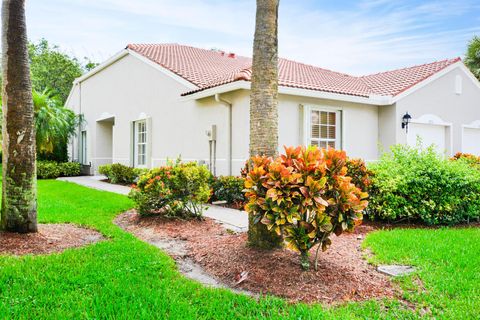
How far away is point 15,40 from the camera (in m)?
5.62

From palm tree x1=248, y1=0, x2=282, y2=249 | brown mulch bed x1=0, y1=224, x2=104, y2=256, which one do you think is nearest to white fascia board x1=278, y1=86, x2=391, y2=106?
palm tree x1=248, y1=0, x2=282, y2=249

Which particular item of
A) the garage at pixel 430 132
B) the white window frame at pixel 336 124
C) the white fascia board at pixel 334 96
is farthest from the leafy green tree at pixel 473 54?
the white window frame at pixel 336 124

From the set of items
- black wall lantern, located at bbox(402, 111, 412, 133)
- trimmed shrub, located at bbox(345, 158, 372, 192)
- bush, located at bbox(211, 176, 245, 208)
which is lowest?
bush, located at bbox(211, 176, 245, 208)

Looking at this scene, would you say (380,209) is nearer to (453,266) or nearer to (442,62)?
(453,266)

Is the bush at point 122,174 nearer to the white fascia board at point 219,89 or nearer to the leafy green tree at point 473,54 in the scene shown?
the white fascia board at point 219,89

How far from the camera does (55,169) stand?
19609 millimetres

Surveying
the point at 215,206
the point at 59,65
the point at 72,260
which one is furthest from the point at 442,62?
the point at 59,65

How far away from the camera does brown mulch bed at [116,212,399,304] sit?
3883mm

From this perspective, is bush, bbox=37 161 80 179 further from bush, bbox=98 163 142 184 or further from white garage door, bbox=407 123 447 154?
white garage door, bbox=407 123 447 154

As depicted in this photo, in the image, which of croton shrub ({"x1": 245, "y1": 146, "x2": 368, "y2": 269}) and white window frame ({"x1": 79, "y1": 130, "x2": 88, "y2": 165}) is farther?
white window frame ({"x1": 79, "y1": 130, "x2": 88, "y2": 165})

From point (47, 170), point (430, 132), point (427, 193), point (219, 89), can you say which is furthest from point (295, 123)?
point (47, 170)

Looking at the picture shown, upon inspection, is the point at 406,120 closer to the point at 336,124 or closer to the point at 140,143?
the point at 336,124

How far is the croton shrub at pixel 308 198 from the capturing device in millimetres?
4031

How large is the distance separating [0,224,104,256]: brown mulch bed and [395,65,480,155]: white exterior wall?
1017 cm
